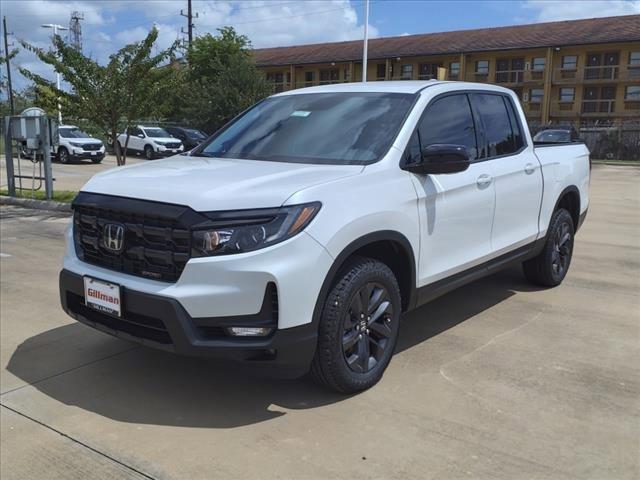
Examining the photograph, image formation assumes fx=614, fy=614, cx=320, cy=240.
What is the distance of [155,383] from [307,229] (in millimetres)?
1565

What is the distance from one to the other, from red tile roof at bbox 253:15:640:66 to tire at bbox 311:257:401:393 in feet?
151

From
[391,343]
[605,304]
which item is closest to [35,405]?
[391,343]

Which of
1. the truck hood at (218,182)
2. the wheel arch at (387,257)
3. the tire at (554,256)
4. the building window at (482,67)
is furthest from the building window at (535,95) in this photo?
the truck hood at (218,182)

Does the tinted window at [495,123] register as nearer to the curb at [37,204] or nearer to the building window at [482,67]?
the curb at [37,204]

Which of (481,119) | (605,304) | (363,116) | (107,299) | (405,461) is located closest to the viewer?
(405,461)

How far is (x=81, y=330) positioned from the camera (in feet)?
16.1

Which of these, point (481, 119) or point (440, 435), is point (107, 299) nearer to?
point (440, 435)

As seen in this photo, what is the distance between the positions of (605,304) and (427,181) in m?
2.64

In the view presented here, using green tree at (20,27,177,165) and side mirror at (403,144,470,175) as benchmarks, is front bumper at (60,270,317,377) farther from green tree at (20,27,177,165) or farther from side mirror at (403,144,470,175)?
green tree at (20,27,177,165)

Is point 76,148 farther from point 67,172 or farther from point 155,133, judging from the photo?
point 155,133

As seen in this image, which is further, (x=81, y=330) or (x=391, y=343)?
(x=81, y=330)

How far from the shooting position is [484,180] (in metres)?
4.61

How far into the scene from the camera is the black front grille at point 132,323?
10.8 ft

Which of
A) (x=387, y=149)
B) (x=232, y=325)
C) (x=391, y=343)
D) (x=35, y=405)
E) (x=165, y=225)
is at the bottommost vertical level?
(x=35, y=405)
